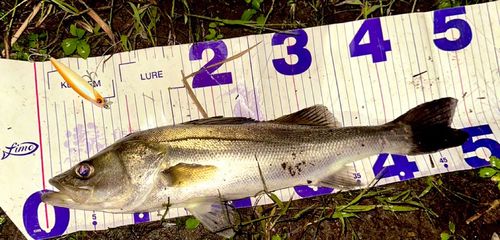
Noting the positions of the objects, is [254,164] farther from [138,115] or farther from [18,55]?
[18,55]

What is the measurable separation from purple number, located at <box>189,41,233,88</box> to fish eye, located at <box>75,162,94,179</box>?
0.85m

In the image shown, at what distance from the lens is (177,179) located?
2863mm

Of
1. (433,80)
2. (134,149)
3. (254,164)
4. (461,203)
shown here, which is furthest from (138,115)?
(461,203)

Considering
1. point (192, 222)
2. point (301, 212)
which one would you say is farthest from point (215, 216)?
point (301, 212)

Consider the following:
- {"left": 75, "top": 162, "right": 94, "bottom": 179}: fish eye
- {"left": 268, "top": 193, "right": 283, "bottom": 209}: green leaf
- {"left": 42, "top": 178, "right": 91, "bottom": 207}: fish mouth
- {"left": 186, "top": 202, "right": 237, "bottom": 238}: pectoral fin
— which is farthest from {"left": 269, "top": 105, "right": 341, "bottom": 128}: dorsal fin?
{"left": 42, "top": 178, "right": 91, "bottom": 207}: fish mouth

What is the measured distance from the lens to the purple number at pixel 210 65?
333cm

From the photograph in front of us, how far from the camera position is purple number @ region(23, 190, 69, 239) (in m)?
3.19

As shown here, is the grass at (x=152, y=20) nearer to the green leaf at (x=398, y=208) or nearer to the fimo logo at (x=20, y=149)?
the fimo logo at (x=20, y=149)

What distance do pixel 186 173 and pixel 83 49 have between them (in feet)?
3.75

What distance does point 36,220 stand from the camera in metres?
3.19

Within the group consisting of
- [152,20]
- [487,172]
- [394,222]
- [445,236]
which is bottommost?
[445,236]

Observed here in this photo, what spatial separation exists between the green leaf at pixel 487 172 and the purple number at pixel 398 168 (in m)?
0.41

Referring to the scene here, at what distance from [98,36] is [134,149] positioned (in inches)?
37.1

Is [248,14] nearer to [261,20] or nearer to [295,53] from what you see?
[261,20]
